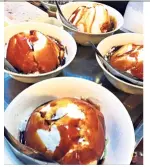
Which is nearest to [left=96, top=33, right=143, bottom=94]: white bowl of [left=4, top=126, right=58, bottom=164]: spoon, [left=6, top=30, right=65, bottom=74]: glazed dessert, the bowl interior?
the bowl interior

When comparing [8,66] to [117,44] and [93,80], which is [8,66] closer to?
[93,80]

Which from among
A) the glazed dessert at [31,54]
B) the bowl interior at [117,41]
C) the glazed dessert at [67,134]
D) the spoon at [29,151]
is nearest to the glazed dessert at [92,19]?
the bowl interior at [117,41]

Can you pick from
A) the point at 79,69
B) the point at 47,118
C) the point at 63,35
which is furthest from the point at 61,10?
the point at 47,118

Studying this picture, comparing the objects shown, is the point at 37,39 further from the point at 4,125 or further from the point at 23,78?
the point at 4,125

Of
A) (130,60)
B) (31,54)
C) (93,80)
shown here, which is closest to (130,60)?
(130,60)

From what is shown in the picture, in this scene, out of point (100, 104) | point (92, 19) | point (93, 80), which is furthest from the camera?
point (92, 19)

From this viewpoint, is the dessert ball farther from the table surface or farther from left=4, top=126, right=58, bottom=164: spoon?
left=4, top=126, right=58, bottom=164: spoon

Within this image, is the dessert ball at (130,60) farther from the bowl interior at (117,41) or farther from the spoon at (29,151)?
the spoon at (29,151)
